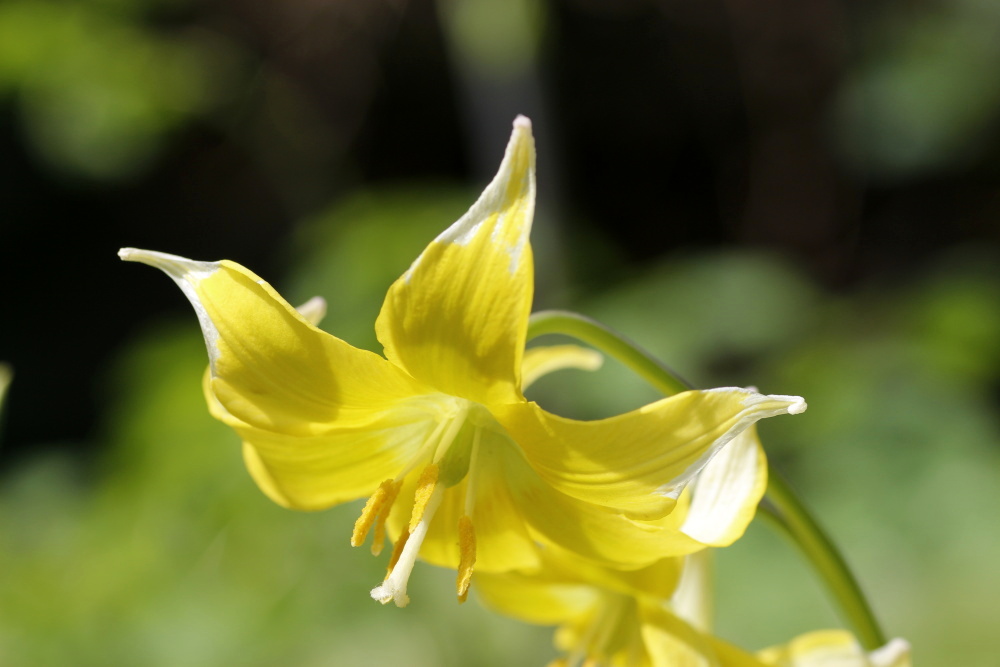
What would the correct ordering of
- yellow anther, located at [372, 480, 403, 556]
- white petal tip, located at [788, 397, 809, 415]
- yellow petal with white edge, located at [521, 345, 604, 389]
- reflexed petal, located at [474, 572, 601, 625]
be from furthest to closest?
reflexed petal, located at [474, 572, 601, 625] < yellow petal with white edge, located at [521, 345, 604, 389] < yellow anther, located at [372, 480, 403, 556] < white petal tip, located at [788, 397, 809, 415]

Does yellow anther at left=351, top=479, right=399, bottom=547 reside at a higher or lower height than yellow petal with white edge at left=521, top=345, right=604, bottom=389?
lower

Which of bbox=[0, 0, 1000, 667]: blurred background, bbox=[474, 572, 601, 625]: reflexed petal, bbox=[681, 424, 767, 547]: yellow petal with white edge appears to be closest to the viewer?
bbox=[681, 424, 767, 547]: yellow petal with white edge

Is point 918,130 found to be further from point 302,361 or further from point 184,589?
point 302,361

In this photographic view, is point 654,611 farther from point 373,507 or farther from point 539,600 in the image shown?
point 373,507

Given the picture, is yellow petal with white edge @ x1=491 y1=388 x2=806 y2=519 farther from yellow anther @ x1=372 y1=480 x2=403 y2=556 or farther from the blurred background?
the blurred background

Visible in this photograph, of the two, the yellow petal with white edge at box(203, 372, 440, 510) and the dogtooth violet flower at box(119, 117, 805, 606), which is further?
the yellow petal with white edge at box(203, 372, 440, 510)

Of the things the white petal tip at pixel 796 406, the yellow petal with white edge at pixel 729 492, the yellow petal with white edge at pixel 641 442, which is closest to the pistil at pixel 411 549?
the yellow petal with white edge at pixel 641 442

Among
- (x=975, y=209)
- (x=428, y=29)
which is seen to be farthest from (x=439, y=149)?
(x=975, y=209)

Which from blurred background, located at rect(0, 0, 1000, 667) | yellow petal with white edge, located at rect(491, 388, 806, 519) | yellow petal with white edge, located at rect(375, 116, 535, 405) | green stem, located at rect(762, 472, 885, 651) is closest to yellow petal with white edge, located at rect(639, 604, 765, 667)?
green stem, located at rect(762, 472, 885, 651)
